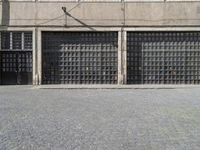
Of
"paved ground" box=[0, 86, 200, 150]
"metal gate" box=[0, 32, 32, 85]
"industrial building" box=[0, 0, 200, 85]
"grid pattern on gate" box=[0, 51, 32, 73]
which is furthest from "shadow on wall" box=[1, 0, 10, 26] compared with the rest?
"paved ground" box=[0, 86, 200, 150]

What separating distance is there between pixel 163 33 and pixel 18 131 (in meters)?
15.4

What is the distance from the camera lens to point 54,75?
69.8ft

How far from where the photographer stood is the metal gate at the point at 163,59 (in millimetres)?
21203

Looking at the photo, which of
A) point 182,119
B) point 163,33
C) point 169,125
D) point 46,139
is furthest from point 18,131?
point 163,33

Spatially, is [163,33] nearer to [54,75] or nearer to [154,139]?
[54,75]

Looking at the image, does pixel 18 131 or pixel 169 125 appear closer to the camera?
pixel 18 131

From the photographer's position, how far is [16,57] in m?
21.5

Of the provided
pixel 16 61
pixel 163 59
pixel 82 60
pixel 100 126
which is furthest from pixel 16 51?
pixel 100 126

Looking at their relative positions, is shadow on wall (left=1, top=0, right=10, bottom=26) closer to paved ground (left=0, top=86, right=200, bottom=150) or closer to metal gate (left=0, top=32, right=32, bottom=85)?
metal gate (left=0, top=32, right=32, bottom=85)

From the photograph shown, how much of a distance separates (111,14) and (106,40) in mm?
1584

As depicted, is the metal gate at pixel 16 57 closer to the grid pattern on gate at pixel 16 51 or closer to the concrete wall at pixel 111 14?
the grid pattern on gate at pixel 16 51

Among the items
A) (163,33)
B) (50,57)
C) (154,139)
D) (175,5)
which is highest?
(175,5)

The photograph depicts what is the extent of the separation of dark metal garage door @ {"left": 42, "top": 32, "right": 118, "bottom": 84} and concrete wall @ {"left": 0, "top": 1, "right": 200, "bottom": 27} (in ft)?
3.19

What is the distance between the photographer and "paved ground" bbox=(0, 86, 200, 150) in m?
6.43
